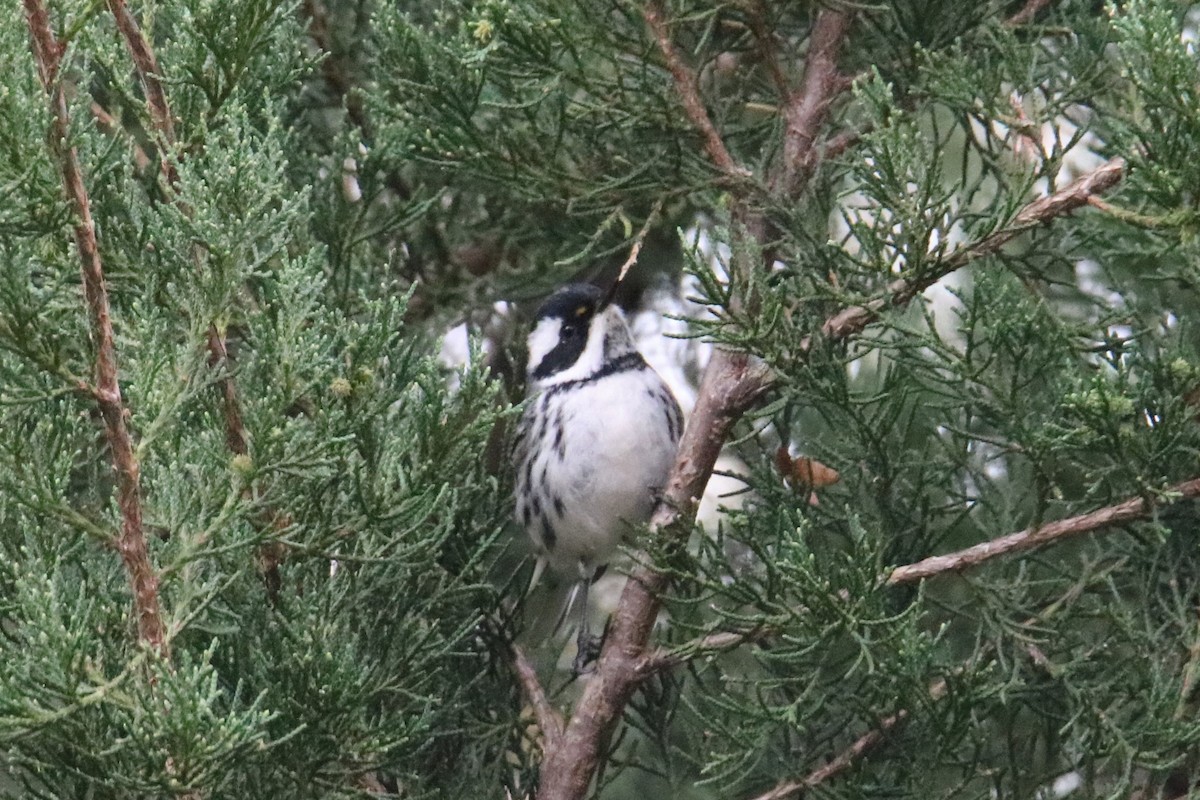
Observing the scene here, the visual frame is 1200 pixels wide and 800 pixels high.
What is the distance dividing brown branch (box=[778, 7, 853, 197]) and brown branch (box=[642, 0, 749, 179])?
0.11 metres

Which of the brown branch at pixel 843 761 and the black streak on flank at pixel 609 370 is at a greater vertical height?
the black streak on flank at pixel 609 370

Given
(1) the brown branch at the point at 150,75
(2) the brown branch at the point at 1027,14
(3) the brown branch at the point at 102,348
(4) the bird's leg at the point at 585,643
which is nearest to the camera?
(3) the brown branch at the point at 102,348


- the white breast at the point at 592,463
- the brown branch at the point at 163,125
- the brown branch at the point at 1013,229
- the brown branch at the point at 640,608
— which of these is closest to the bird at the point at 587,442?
the white breast at the point at 592,463

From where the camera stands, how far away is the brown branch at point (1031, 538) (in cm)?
207

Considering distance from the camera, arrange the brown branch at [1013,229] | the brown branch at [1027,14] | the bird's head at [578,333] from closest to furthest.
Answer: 1. the brown branch at [1013,229]
2. the brown branch at [1027,14]
3. the bird's head at [578,333]

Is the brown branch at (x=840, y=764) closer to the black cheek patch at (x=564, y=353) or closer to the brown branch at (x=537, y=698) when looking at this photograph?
the brown branch at (x=537, y=698)

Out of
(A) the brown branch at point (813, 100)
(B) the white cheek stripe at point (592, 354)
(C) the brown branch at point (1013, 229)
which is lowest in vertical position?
(B) the white cheek stripe at point (592, 354)

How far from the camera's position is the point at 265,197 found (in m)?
1.80

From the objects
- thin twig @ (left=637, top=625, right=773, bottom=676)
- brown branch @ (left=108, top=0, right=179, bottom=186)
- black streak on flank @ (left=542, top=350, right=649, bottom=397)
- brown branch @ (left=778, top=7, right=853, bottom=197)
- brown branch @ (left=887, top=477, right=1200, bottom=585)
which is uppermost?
brown branch @ (left=108, top=0, right=179, bottom=186)

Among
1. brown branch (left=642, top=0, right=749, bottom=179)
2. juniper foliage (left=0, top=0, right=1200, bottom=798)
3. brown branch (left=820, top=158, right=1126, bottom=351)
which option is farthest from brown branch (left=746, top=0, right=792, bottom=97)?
brown branch (left=820, top=158, right=1126, bottom=351)

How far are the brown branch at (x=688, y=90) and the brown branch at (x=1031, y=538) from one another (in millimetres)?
667

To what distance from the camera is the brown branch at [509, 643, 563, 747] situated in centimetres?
239

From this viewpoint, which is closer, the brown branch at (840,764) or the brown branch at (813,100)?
the brown branch at (840,764)

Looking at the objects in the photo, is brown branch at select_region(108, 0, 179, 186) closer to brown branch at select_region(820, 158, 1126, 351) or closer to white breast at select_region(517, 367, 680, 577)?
brown branch at select_region(820, 158, 1126, 351)
